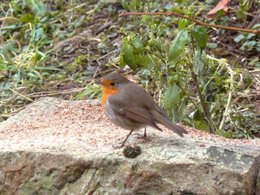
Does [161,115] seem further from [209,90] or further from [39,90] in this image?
[39,90]

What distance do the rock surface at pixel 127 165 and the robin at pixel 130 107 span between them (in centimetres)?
10

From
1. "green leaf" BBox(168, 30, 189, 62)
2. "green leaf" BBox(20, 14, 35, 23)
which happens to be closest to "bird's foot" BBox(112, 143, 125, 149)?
"green leaf" BBox(168, 30, 189, 62)

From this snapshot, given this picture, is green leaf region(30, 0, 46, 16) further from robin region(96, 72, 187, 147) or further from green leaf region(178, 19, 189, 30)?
robin region(96, 72, 187, 147)


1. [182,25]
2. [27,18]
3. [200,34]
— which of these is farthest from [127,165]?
[27,18]

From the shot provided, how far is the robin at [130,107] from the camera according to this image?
12.4ft

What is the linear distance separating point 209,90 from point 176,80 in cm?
66

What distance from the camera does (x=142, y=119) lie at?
12.4 feet

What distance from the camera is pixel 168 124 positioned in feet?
12.3

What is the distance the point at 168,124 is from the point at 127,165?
0.32m

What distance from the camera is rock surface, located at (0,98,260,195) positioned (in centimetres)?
350

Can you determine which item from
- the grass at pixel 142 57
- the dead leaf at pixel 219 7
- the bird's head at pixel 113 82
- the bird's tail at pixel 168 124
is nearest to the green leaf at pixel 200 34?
the grass at pixel 142 57

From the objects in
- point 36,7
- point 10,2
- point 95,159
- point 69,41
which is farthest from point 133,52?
point 10,2

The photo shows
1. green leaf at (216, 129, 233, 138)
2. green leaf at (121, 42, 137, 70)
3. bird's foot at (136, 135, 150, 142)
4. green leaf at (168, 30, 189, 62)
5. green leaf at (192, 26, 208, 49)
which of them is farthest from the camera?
green leaf at (216, 129, 233, 138)

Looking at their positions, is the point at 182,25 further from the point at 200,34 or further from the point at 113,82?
the point at 113,82
